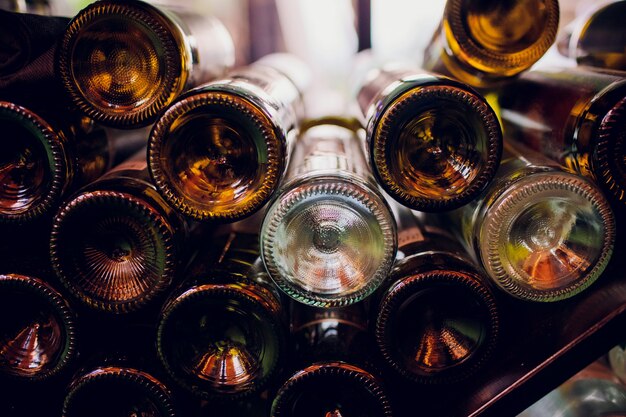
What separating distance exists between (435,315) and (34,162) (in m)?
0.64

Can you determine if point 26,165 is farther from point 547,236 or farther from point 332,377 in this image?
point 547,236

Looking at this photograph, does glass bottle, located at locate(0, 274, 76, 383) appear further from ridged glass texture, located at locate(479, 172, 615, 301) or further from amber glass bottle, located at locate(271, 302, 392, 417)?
ridged glass texture, located at locate(479, 172, 615, 301)

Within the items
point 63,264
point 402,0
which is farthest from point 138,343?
point 402,0

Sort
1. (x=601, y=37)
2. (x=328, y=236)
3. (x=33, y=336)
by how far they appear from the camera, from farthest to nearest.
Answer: (x=601, y=37)
(x=33, y=336)
(x=328, y=236)

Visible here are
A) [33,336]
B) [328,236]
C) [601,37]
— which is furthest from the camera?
[601,37]

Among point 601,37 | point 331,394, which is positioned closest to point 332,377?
point 331,394

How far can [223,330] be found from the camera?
0.71 metres

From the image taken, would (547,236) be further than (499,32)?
No

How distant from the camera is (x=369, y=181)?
0.68 meters

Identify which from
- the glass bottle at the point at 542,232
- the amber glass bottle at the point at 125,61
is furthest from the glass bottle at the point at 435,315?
the amber glass bottle at the point at 125,61

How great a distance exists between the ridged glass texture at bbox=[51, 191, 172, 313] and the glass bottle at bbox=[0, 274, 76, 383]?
0.07m

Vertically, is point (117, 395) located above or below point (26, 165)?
below

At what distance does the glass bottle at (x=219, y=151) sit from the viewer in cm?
61

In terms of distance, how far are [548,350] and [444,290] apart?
0.19m
